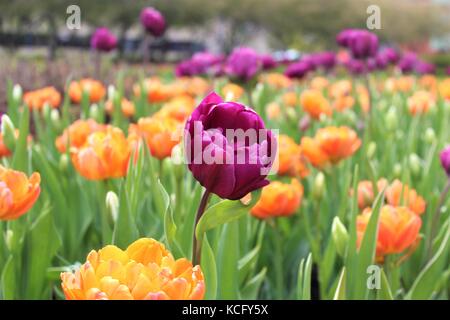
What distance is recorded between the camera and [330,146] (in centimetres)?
169

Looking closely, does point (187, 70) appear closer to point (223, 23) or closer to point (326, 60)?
point (326, 60)

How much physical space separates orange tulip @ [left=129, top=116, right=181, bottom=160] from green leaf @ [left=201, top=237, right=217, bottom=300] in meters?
0.54

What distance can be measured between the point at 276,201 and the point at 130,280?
0.80 meters

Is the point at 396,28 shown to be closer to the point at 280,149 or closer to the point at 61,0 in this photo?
the point at 61,0

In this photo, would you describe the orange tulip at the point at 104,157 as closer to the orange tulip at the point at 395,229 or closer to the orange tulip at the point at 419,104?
the orange tulip at the point at 395,229

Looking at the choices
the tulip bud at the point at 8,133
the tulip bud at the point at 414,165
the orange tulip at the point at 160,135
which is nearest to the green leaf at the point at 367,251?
the orange tulip at the point at 160,135

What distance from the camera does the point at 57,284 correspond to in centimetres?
145

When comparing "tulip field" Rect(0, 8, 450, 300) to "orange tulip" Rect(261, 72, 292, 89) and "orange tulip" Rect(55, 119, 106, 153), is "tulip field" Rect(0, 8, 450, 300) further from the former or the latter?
"orange tulip" Rect(261, 72, 292, 89)

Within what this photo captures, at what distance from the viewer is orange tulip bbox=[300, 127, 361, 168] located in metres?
1.68

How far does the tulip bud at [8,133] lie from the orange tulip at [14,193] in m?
0.59

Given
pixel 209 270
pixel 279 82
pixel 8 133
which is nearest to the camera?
pixel 209 270

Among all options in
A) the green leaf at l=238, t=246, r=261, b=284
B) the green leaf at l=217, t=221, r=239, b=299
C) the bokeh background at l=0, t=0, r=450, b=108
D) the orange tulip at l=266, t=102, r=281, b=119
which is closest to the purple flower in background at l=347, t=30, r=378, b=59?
the orange tulip at l=266, t=102, r=281, b=119

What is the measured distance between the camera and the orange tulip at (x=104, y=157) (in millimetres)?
1241

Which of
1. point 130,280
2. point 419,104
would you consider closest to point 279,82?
point 419,104
